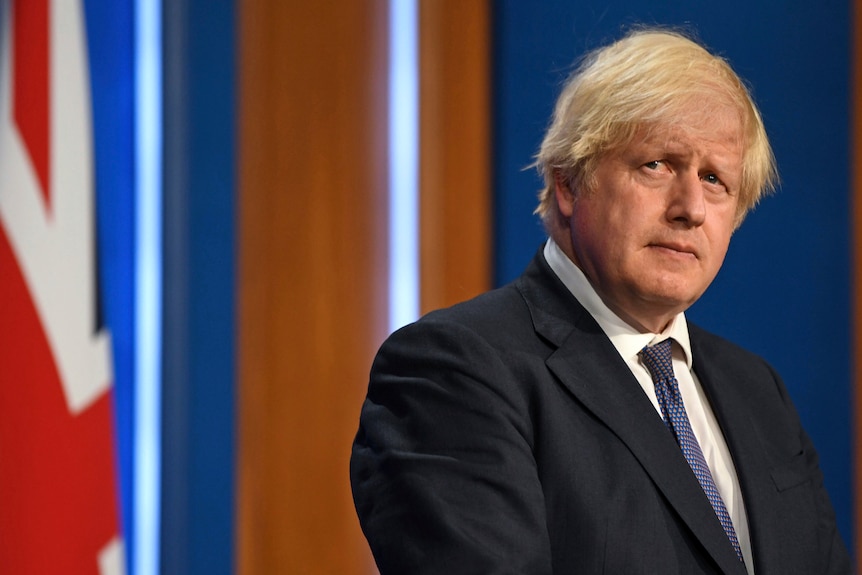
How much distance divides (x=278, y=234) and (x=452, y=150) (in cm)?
42

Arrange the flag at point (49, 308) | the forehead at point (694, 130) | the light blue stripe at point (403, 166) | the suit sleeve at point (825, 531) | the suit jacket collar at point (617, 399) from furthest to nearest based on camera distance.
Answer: the light blue stripe at point (403, 166) → the flag at point (49, 308) → the suit sleeve at point (825, 531) → the forehead at point (694, 130) → the suit jacket collar at point (617, 399)

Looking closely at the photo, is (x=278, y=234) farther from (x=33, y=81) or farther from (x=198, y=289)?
(x=33, y=81)

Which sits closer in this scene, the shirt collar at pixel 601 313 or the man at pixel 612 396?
the man at pixel 612 396

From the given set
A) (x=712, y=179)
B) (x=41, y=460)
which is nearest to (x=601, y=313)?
(x=712, y=179)

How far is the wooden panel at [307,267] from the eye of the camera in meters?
2.04

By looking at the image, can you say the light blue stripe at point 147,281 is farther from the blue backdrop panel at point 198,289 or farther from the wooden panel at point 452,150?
the wooden panel at point 452,150

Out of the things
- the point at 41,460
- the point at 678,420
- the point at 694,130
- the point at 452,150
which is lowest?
the point at 41,460

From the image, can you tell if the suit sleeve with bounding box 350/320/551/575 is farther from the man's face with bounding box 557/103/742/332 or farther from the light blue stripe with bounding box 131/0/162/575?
the light blue stripe with bounding box 131/0/162/575

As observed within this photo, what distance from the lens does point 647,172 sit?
1.29 meters

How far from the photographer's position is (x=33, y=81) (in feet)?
5.95

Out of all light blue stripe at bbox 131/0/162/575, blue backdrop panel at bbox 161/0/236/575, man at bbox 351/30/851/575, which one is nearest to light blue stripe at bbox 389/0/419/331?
blue backdrop panel at bbox 161/0/236/575

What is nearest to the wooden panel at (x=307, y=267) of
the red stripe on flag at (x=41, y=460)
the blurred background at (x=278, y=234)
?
the blurred background at (x=278, y=234)

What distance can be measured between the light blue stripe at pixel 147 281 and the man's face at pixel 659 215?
932 millimetres

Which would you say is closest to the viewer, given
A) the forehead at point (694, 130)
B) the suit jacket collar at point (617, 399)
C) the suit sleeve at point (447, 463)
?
the suit sleeve at point (447, 463)
